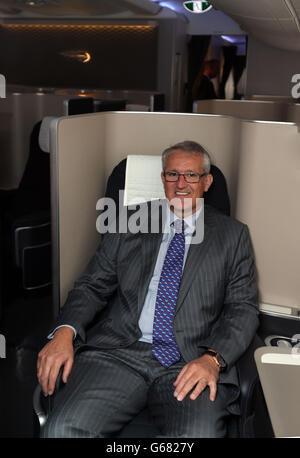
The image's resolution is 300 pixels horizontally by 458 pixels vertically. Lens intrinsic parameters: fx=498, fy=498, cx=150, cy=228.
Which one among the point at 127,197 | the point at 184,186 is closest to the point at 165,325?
the point at 184,186

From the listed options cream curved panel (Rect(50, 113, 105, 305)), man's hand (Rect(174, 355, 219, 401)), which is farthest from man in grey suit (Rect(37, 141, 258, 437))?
cream curved panel (Rect(50, 113, 105, 305))

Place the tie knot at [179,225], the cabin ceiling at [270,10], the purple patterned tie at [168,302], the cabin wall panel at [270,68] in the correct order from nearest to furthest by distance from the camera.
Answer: the purple patterned tie at [168,302] → the tie knot at [179,225] → the cabin ceiling at [270,10] → the cabin wall panel at [270,68]

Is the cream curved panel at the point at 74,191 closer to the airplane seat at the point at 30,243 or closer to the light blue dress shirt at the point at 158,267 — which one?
the light blue dress shirt at the point at 158,267

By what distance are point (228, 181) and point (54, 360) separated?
1.21 metres

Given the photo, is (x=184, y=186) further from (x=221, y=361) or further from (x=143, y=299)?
(x=221, y=361)

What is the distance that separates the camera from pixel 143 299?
191cm

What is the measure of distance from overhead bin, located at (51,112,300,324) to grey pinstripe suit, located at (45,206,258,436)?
0.19m

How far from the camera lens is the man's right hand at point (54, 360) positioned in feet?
5.48

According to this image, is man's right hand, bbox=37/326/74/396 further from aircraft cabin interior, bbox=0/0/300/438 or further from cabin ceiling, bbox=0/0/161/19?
cabin ceiling, bbox=0/0/161/19

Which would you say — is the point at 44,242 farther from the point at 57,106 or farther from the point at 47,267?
the point at 57,106

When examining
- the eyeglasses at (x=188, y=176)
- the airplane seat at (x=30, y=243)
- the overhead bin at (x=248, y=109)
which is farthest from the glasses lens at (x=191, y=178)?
the overhead bin at (x=248, y=109)

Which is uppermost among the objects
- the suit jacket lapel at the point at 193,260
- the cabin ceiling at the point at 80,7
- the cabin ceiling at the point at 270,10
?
the cabin ceiling at the point at 80,7

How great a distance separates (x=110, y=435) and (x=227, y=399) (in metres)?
0.40

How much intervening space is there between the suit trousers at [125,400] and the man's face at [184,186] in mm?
568
